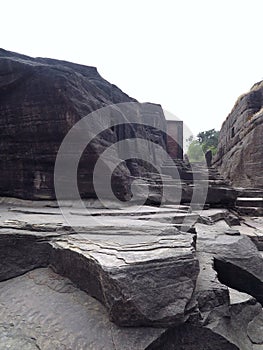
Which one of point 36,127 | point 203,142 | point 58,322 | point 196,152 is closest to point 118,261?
point 58,322

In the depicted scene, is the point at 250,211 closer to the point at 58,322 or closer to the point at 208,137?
the point at 58,322

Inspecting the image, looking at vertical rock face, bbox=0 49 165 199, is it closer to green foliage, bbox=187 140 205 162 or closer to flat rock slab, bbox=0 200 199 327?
flat rock slab, bbox=0 200 199 327

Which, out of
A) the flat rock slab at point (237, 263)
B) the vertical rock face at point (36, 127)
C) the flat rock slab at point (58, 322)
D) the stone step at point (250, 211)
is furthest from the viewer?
the stone step at point (250, 211)

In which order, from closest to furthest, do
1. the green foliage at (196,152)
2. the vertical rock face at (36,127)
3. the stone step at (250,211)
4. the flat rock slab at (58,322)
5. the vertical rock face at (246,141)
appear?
the flat rock slab at (58,322), the vertical rock face at (36,127), the stone step at (250,211), the vertical rock face at (246,141), the green foliage at (196,152)

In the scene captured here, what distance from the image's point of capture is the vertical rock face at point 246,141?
1136 centimetres

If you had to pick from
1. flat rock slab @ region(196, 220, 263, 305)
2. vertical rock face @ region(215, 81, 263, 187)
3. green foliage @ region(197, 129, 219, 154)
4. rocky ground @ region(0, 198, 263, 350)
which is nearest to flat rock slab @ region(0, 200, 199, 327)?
rocky ground @ region(0, 198, 263, 350)

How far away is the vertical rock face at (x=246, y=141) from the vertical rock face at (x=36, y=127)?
865 cm

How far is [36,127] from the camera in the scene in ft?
15.2

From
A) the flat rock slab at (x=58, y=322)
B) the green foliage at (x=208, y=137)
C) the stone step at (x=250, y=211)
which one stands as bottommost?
the flat rock slab at (x=58, y=322)

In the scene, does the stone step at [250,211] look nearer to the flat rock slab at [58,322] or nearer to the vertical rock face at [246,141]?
the vertical rock face at [246,141]

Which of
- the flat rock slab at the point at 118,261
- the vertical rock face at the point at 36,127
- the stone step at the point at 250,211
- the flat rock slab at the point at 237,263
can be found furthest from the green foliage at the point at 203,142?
the flat rock slab at the point at 118,261

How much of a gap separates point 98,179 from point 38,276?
246cm

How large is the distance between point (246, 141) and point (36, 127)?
34.8ft

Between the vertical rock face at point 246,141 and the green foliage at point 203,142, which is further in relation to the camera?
the green foliage at point 203,142
